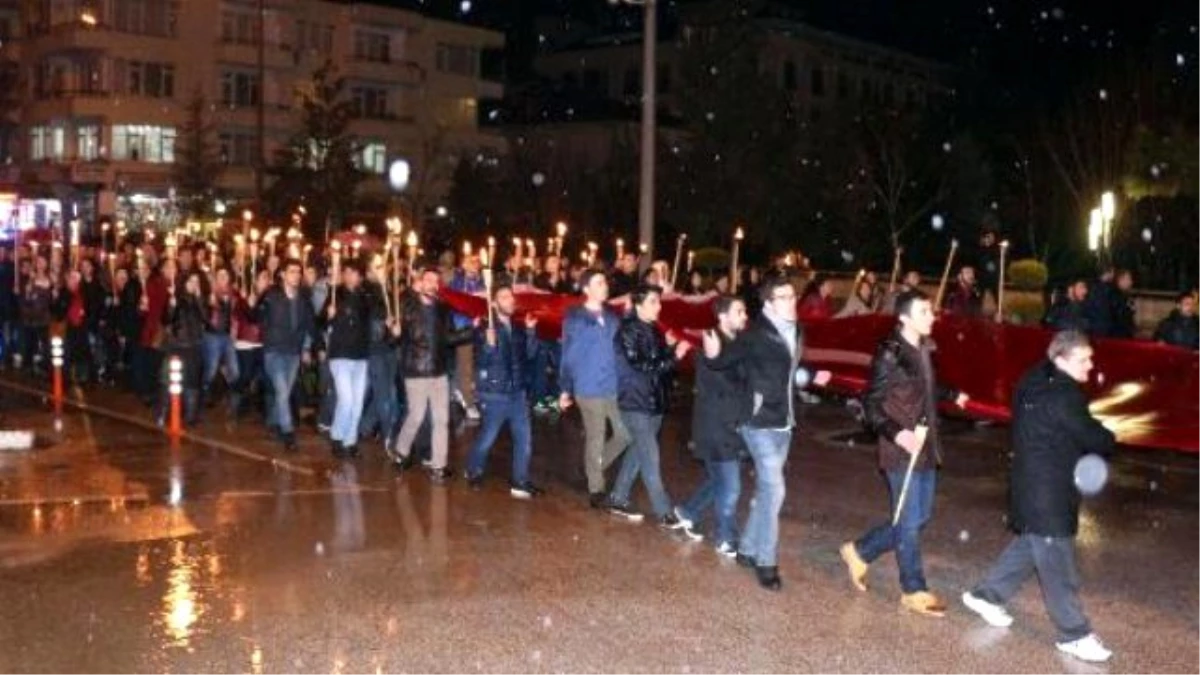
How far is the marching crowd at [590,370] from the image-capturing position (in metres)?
8.30

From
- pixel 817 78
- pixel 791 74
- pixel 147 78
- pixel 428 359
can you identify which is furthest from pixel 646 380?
pixel 817 78

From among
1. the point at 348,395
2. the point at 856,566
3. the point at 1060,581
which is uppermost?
the point at 348,395

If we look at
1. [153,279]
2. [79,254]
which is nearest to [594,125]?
[79,254]

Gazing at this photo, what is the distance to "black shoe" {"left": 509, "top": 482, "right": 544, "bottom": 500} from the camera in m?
12.0

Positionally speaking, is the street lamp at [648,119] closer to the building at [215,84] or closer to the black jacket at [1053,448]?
the black jacket at [1053,448]

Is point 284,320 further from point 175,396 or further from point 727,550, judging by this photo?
point 727,550

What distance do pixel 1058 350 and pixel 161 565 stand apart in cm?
547

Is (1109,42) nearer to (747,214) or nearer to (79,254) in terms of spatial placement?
(747,214)

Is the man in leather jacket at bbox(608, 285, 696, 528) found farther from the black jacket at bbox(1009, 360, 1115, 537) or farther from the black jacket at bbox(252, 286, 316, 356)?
the black jacket at bbox(252, 286, 316, 356)

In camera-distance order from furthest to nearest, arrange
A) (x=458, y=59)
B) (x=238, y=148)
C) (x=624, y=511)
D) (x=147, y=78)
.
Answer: (x=458, y=59)
(x=238, y=148)
(x=147, y=78)
(x=624, y=511)

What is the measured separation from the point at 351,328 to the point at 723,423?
5.00 metres

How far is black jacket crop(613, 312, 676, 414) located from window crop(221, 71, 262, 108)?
54072 mm

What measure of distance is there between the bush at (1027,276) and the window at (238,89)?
41321 millimetres

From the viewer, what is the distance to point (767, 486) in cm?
930
